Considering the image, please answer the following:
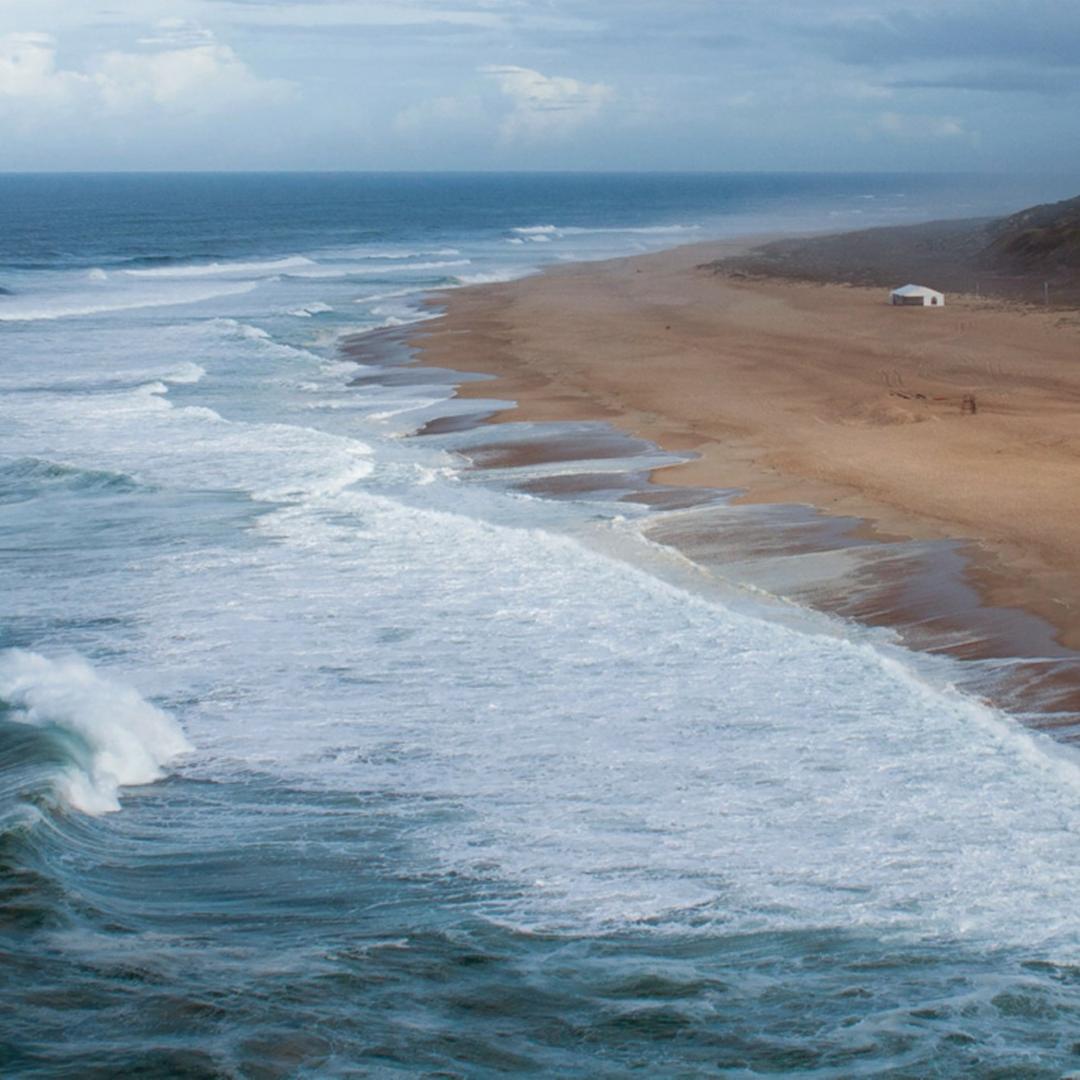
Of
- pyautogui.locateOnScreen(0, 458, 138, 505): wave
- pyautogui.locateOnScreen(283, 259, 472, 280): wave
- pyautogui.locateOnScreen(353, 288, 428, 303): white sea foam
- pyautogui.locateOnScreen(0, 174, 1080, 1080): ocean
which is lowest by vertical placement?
pyautogui.locateOnScreen(0, 174, 1080, 1080): ocean

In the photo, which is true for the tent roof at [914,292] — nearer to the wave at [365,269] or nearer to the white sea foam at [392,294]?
the white sea foam at [392,294]

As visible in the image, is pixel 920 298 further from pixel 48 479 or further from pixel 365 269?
pixel 365 269

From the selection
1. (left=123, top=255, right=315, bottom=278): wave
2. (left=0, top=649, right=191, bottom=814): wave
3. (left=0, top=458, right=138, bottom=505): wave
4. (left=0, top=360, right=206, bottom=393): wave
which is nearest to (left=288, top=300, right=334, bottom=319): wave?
(left=0, top=360, right=206, bottom=393): wave

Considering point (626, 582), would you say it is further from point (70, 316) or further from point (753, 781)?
point (70, 316)

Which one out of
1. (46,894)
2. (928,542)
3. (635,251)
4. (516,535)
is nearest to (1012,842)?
(46,894)

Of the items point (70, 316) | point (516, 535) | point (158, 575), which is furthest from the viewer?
point (70, 316)

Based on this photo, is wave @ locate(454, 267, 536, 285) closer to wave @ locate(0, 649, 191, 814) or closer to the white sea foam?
the white sea foam
